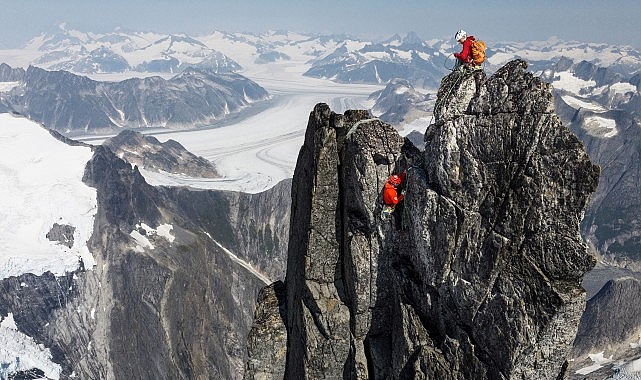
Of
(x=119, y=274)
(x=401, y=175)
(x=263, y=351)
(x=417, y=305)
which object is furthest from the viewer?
(x=119, y=274)

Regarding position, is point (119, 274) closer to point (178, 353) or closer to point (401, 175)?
point (178, 353)

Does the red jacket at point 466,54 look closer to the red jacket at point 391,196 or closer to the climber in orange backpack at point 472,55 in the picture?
the climber in orange backpack at point 472,55

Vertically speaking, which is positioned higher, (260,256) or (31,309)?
(31,309)

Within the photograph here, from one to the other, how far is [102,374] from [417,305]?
10911cm

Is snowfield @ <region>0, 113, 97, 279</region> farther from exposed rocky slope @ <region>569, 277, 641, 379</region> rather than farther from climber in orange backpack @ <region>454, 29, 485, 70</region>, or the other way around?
exposed rocky slope @ <region>569, 277, 641, 379</region>

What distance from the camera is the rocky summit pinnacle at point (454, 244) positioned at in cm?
1652

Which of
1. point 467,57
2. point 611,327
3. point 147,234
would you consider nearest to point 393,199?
point 467,57

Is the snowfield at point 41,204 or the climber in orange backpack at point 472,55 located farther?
the snowfield at point 41,204

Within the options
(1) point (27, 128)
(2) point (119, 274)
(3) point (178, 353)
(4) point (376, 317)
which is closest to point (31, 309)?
(2) point (119, 274)

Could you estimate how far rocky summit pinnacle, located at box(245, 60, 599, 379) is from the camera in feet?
54.2

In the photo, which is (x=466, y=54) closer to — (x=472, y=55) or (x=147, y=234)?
(x=472, y=55)

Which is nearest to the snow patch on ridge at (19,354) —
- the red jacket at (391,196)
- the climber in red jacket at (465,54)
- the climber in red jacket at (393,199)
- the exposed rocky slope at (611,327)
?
the climber in red jacket at (393,199)

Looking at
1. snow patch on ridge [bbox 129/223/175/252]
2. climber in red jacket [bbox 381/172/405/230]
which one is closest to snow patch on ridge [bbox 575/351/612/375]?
snow patch on ridge [bbox 129/223/175/252]

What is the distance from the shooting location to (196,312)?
121312 mm
